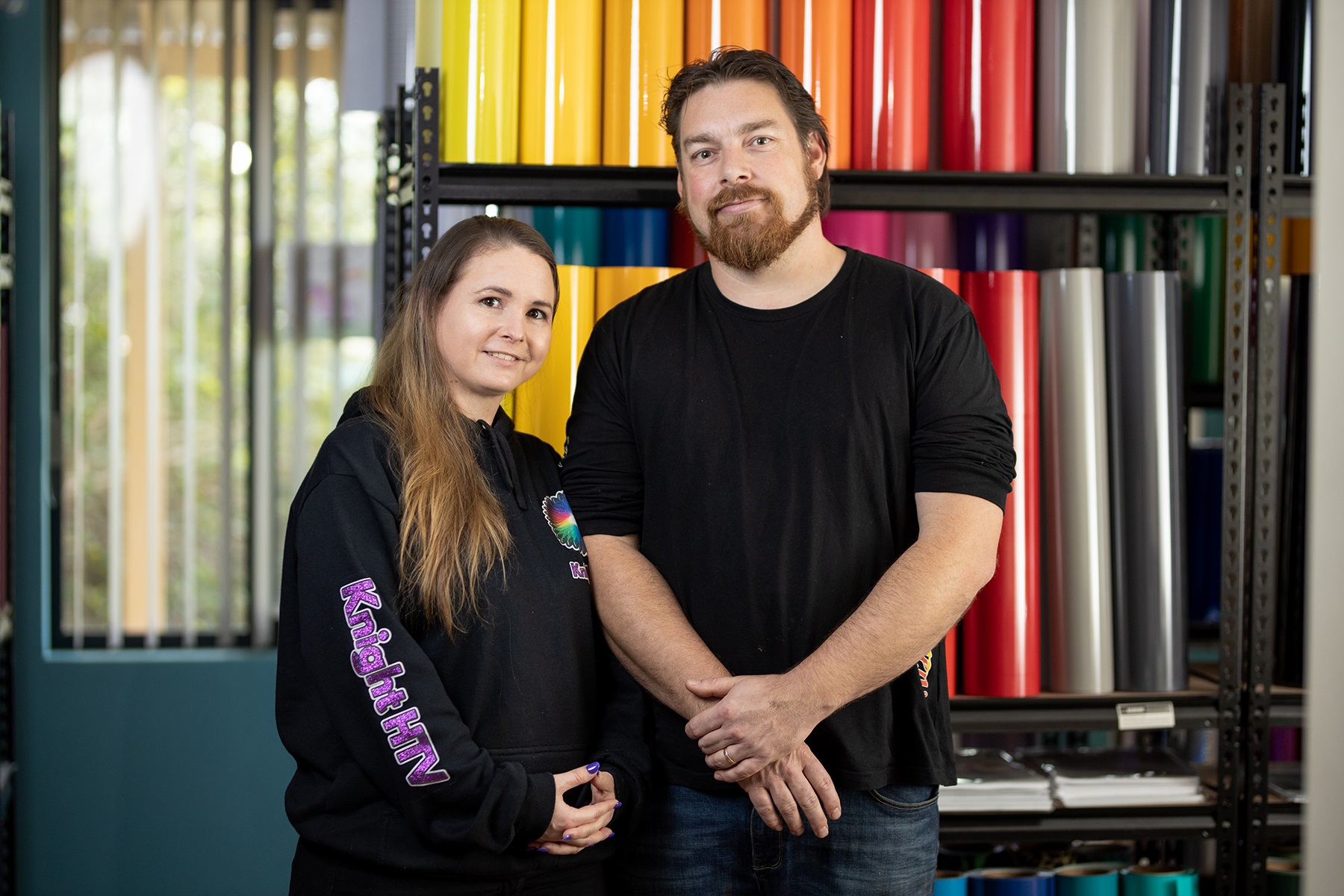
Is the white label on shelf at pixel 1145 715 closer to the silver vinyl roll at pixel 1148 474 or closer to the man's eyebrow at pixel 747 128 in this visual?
the silver vinyl roll at pixel 1148 474

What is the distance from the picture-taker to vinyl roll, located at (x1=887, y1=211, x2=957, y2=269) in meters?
1.93

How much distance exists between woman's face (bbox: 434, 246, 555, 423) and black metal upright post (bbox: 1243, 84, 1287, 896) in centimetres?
119

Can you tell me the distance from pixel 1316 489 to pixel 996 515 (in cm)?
96

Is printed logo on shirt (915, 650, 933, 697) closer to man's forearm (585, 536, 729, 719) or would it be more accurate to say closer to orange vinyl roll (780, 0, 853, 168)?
man's forearm (585, 536, 729, 719)

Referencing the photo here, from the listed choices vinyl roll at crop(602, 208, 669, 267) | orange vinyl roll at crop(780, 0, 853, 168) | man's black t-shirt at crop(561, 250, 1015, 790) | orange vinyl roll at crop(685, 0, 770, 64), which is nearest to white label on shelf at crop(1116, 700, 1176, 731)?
man's black t-shirt at crop(561, 250, 1015, 790)

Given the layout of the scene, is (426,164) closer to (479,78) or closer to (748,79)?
(479,78)

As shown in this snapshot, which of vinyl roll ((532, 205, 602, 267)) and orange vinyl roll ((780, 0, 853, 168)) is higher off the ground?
orange vinyl roll ((780, 0, 853, 168))

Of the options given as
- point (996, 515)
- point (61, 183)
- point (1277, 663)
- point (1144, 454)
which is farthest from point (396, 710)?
point (61, 183)

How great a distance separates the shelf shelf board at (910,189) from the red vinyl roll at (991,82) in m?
0.05

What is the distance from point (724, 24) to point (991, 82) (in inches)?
18.0

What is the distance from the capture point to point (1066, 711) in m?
1.62

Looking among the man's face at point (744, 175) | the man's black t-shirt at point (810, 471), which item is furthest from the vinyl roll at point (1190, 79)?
the man's face at point (744, 175)

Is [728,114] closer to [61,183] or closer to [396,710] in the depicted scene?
[396,710]

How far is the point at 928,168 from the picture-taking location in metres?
1.71
